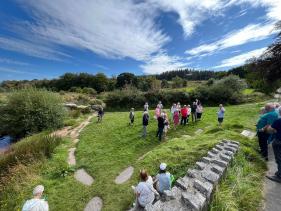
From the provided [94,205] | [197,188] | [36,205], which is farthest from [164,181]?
[36,205]

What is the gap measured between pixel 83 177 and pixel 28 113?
11.9m

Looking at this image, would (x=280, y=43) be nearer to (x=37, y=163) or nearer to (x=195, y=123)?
(x=195, y=123)

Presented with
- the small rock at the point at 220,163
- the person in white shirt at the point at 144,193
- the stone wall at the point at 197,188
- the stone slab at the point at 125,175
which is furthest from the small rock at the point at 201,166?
the stone slab at the point at 125,175

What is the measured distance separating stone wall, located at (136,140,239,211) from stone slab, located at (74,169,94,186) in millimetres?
4081

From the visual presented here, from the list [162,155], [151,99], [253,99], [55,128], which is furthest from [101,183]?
[253,99]

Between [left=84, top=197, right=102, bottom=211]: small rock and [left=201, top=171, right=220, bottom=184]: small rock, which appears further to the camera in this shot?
[left=84, top=197, right=102, bottom=211]: small rock

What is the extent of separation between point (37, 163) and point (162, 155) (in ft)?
19.2

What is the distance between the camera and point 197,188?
3.61 metres

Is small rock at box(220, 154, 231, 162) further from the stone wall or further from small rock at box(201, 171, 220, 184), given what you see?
small rock at box(201, 171, 220, 184)

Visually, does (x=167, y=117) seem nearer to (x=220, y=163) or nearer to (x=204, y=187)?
(x=220, y=163)

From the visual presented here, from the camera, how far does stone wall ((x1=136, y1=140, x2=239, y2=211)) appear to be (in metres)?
3.14

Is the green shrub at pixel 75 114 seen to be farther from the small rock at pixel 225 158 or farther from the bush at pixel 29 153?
the small rock at pixel 225 158

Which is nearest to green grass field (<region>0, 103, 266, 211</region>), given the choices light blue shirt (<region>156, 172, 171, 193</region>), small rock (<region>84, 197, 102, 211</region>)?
small rock (<region>84, 197, 102, 211</region>)

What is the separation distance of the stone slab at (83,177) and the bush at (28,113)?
10506 millimetres
